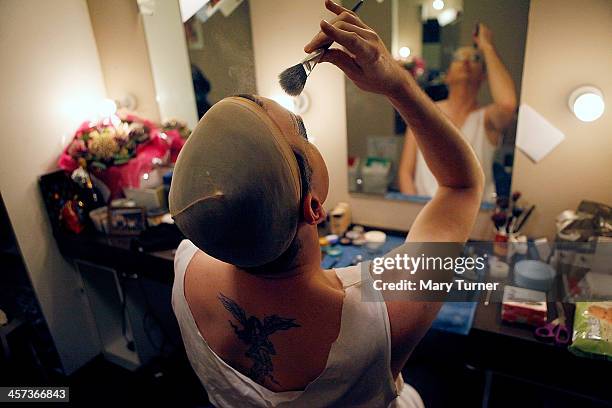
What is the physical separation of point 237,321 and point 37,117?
6.03 ft

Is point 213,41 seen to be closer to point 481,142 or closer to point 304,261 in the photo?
point 481,142

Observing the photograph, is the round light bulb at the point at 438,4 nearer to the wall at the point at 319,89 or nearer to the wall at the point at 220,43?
the wall at the point at 319,89

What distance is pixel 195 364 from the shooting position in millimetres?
863

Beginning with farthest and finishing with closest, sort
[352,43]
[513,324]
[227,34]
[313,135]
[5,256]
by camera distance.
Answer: [5,256] < [313,135] < [227,34] < [513,324] < [352,43]

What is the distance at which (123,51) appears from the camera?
2246 millimetres

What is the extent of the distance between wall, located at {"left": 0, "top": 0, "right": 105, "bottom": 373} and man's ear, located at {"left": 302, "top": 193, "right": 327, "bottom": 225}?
6.13 feet

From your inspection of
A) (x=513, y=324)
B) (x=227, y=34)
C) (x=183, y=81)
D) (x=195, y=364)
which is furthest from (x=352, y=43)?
(x=183, y=81)

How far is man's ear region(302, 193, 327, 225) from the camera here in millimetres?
656

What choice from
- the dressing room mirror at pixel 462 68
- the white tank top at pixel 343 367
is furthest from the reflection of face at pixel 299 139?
the dressing room mirror at pixel 462 68

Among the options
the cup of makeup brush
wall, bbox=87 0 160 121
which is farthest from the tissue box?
wall, bbox=87 0 160 121

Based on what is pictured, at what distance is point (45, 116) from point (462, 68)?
195cm

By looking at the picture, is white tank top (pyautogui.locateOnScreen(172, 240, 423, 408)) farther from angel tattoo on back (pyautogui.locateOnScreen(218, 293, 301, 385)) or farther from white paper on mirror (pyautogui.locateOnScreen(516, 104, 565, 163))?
white paper on mirror (pyautogui.locateOnScreen(516, 104, 565, 163))

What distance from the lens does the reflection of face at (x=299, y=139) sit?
64cm

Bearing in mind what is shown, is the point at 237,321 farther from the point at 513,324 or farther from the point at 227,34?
the point at 227,34
